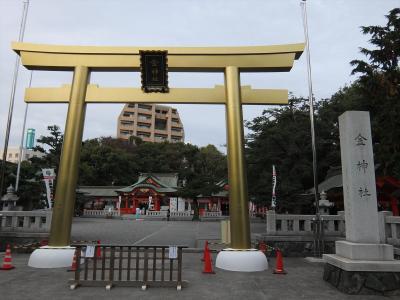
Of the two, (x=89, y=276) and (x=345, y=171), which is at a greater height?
(x=345, y=171)

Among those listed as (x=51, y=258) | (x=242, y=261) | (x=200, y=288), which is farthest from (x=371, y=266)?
(x=51, y=258)

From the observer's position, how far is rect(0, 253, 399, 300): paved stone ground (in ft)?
22.0

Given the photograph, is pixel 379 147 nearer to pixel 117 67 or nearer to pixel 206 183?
pixel 117 67

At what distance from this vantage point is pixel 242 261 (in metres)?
9.02

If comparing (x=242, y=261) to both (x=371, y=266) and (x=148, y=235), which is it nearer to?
(x=371, y=266)

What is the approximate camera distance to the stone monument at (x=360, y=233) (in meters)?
6.95

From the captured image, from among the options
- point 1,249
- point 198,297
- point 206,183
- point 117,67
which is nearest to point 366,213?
point 198,297

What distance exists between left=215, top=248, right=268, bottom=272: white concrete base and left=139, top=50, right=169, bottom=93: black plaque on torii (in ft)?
17.8

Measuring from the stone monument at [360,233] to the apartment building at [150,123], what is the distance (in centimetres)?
8198

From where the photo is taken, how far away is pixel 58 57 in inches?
428

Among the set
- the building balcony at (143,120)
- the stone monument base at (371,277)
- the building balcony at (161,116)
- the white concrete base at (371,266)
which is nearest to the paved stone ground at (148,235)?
the stone monument base at (371,277)

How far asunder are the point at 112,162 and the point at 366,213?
50.0 metres

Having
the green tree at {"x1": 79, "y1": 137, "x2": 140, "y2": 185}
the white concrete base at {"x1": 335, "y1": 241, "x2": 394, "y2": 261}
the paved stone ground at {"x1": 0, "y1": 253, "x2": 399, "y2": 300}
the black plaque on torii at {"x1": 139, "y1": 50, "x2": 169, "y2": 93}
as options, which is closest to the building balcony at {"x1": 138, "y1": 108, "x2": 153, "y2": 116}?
the green tree at {"x1": 79, "y1": 137, "x2": 140, "y2": 185}

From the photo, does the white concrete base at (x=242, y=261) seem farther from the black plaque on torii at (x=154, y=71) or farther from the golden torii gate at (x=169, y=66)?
the black plaque on torii at (x=154, y=71)
